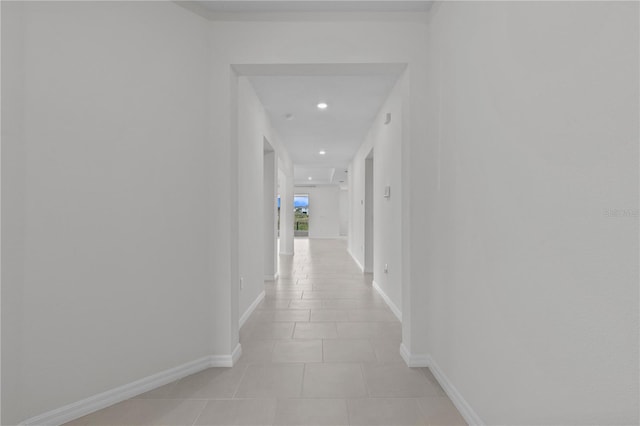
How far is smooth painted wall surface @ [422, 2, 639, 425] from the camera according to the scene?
982 millimetres

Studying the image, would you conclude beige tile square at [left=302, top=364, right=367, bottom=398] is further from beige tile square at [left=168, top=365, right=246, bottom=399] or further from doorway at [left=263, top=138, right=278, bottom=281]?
doorway at [left=263, top=138, right=278, bottom=281]

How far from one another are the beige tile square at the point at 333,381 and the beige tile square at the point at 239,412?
10.9 inches

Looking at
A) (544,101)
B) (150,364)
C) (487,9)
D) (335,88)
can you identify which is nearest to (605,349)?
(544,101)

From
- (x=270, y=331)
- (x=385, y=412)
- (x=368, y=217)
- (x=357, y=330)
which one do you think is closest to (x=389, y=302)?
(x=357, y=330)

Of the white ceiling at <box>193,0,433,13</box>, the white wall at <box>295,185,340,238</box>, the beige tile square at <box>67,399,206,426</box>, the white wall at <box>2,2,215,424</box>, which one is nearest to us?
the white wall at <box>2,2,215,424</box>

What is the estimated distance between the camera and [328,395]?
2.18 meters

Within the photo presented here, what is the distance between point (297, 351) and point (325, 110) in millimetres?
3187

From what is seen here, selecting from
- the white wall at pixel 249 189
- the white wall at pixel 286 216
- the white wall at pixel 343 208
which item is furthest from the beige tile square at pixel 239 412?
the white wall at pixel 343 208

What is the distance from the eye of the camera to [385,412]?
2.00 metres

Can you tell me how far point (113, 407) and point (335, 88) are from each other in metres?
3.48

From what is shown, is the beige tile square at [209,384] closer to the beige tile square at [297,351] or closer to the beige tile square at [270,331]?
the beige tile square at [297,351]

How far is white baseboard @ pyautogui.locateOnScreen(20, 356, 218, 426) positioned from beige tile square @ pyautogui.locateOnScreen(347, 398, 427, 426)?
107 cm

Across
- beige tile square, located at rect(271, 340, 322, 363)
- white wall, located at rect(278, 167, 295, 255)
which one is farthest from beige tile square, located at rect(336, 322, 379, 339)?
white wall, located at rect(278, 167, 295, 255)

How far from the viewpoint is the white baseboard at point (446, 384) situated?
184 centimetres
